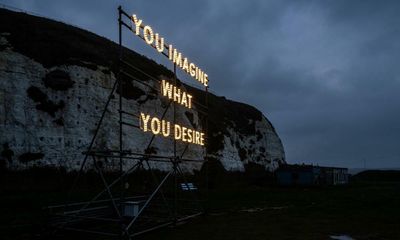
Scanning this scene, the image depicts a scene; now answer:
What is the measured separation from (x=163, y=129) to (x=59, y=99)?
29.7 meters

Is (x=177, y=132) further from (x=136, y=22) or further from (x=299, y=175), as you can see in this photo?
(x=299, y=175)

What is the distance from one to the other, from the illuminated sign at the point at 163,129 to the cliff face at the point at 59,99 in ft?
71.1

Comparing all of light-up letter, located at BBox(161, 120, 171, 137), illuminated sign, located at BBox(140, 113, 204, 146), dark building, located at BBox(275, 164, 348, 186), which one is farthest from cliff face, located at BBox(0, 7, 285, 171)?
light-up letter, located at BBox(161, 120, 171, 137)

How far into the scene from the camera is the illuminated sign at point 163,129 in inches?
840

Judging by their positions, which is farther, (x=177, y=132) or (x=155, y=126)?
(x=177, y=132)

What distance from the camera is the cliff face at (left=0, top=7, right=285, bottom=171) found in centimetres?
4372

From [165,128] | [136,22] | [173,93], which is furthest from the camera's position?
[173,93]

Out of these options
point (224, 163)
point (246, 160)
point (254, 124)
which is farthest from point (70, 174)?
point (254, 124)

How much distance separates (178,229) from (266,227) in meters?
4.69

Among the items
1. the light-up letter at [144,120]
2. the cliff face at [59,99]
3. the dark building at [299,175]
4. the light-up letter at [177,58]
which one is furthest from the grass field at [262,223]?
the dark building at [299,175]

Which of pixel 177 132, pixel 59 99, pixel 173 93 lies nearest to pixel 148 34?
pixel 173 93

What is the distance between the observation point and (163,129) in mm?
23188

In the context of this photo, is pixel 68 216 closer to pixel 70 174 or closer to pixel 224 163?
pixel 70 174

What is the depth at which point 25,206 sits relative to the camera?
2834 cm
